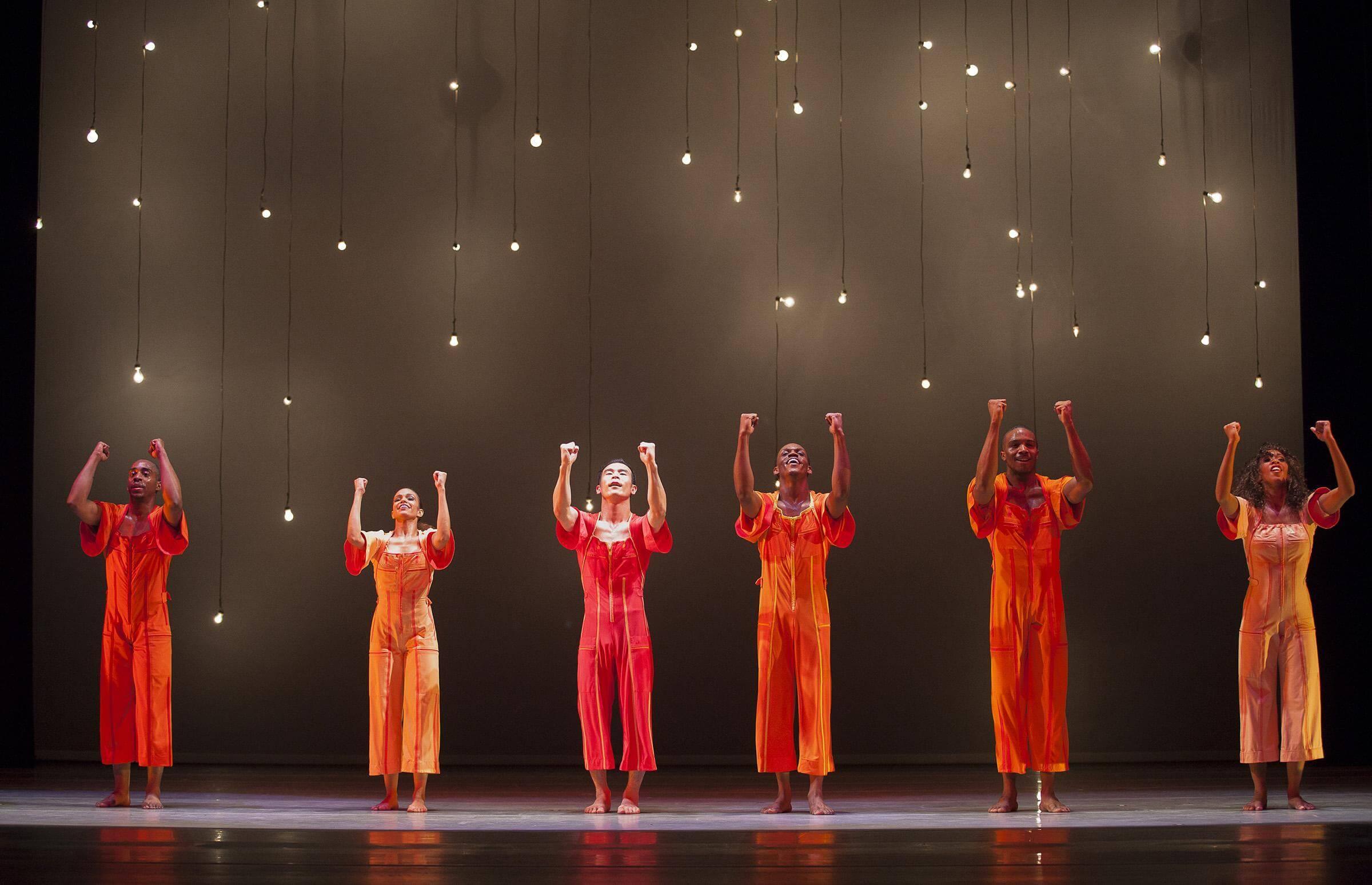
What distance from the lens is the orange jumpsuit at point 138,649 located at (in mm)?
4762

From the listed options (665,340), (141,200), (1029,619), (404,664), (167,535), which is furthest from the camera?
(141,200)

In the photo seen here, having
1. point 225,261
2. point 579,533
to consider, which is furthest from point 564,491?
point 225,261

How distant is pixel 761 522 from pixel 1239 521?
1800 millimetres

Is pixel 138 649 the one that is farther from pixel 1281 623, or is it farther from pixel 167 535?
pixel 1281 623

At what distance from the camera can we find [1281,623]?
452 cm

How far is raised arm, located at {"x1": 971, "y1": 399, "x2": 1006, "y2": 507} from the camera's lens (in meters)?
4.47

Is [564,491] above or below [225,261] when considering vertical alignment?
below

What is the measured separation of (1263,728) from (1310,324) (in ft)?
9.01

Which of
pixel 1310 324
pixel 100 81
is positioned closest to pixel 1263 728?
pixel 1310 324

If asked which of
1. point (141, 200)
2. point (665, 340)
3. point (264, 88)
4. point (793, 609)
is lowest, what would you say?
point (793, 609)

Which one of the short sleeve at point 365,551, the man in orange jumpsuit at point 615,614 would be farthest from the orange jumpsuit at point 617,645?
the short sleeve at point 365,551

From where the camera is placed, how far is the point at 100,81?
6.75 metres

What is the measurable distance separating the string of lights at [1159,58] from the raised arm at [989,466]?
109 inches

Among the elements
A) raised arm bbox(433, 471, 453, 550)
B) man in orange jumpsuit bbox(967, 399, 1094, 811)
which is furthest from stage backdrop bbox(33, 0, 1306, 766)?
man in orange jumpsuit bbox(967, 399, 1094, 811)
